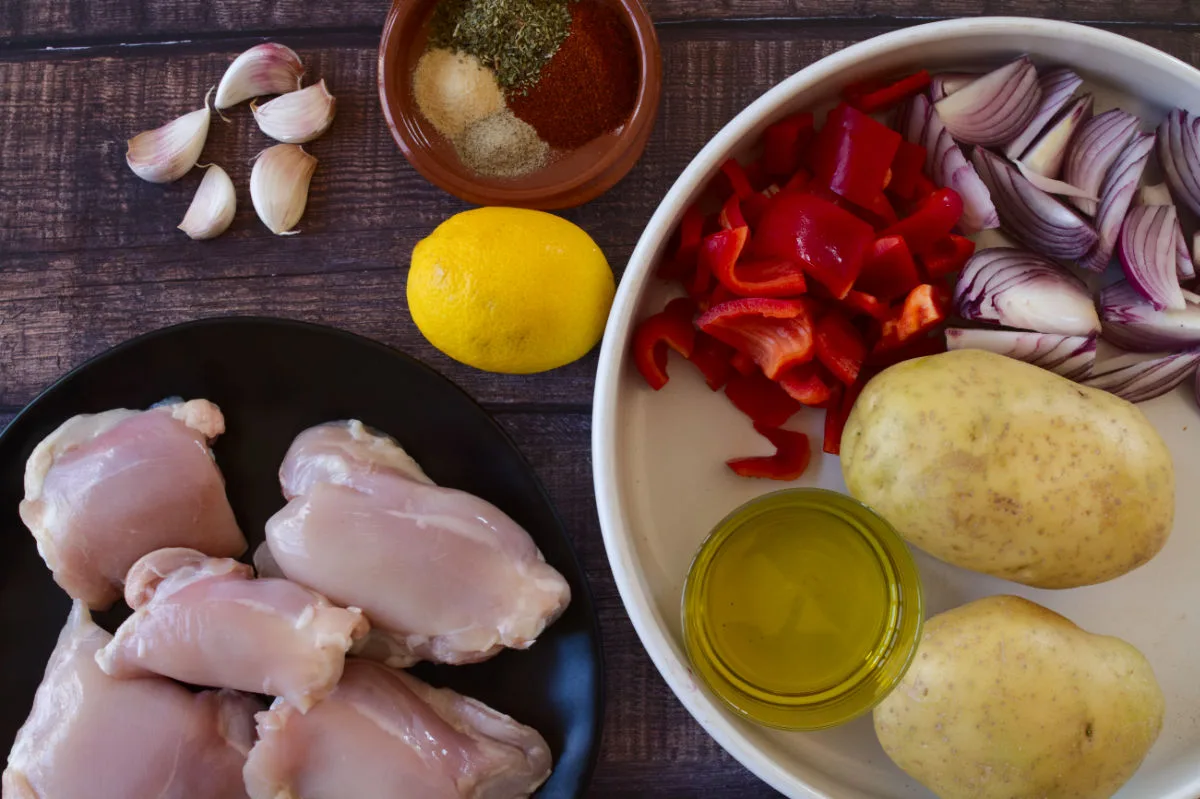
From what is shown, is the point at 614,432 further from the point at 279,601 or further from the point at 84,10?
the point at 84,10

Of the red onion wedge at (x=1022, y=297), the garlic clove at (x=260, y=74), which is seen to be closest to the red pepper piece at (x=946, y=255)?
the red onion wedge at (x=1022, y=297)

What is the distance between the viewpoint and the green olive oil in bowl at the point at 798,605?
3.34ft

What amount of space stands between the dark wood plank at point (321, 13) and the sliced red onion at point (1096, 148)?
0.21 m

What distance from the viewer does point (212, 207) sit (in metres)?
1.22

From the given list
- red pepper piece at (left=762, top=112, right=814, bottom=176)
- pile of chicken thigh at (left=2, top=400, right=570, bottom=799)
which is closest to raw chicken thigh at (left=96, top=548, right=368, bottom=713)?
pile of chicken thigh at (left=2, top=400, right=570, bottom=799)

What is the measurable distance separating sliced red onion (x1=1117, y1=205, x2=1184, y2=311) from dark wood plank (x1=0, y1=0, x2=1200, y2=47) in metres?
0.33

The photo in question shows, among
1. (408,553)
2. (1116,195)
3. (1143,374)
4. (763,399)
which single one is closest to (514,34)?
(763,399)

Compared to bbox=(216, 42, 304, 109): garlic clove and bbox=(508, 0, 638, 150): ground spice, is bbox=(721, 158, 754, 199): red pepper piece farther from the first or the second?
bbox=(216, 42, 304, 109): garlic clove

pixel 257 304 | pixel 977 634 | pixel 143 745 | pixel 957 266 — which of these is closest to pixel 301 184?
pixel 257 304

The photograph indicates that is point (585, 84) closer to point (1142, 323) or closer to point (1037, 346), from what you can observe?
point (1037, 346)

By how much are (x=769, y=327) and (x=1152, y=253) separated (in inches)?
18.9

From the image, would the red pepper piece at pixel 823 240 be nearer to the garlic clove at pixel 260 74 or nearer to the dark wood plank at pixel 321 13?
the dark wood plank at pixel 321 13

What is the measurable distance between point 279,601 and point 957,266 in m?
0.94

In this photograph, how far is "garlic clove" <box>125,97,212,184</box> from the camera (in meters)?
1.22
